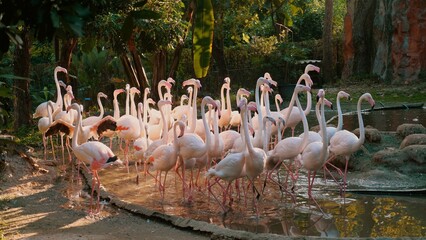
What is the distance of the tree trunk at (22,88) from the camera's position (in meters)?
13.4

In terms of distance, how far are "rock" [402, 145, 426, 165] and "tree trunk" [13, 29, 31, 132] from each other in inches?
334

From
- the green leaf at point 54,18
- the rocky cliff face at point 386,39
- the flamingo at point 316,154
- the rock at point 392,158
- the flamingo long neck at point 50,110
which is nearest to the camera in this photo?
the green leaf at point 54,18

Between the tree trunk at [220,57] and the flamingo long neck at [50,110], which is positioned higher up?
the tree trunk at [220,57]

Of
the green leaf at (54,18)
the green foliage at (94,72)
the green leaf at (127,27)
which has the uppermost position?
the green foliage at (94,72)

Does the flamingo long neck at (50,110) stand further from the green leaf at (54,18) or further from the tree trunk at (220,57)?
the tree trunk at (220,57)

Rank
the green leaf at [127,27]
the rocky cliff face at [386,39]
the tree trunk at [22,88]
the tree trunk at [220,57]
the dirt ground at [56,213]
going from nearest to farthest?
1. the green leaf at [127,27]
2. the dirt ground at [56,213]
3. the tree trunk at [22,88]
4. the rocky cliff face at [386,39]
5. the tree trunk at [220,57]

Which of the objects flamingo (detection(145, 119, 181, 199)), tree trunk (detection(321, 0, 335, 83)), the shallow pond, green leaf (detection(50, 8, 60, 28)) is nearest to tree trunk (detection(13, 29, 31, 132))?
the shallow pond

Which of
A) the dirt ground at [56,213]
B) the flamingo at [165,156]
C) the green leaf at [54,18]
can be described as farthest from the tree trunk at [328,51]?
the green leaf at [54,18]

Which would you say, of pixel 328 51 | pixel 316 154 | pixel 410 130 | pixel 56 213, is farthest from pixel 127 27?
pixel 328 51

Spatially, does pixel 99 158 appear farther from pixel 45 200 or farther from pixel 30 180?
pixel 30 180

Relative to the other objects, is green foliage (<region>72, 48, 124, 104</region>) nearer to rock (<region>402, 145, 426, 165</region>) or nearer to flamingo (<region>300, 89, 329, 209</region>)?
rock (<region>402, 145, 426, 165</region>)

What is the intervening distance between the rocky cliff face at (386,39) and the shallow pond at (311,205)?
44.0 ft

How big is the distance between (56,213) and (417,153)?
5313 millimetres

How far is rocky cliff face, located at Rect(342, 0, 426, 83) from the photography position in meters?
21.5
